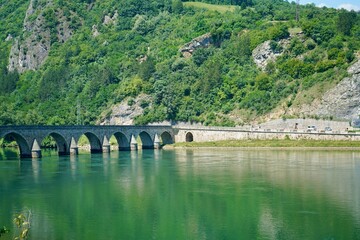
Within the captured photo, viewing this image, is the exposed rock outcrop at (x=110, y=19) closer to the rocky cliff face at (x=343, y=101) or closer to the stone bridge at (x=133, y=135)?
the stone bridge at (x=133, y=135)

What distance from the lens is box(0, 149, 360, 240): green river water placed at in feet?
149

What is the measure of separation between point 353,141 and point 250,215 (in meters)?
53.8

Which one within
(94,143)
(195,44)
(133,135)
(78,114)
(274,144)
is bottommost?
(274,144)

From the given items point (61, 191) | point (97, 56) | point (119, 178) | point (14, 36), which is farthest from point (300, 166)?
point (14, 36)

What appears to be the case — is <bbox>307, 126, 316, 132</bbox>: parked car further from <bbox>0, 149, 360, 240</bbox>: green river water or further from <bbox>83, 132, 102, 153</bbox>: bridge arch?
<bbox>83, 132, 102, 153</bbox>: bridge arch

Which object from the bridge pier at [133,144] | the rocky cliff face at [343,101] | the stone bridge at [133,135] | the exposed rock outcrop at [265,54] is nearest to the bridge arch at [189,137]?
the stone bridge at [133,135]

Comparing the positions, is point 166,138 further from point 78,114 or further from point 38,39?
point 38,39

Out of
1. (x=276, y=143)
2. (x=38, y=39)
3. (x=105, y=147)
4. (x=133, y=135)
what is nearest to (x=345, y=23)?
(x=276, y=143)

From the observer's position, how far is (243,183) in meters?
64.7

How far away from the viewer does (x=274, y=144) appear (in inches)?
4158

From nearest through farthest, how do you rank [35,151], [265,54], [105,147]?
[35,151] < [105,147] < [265,54]

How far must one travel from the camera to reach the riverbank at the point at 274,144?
327ft

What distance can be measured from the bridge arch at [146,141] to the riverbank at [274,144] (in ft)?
9.36

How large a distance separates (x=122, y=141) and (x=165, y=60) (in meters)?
38.5
